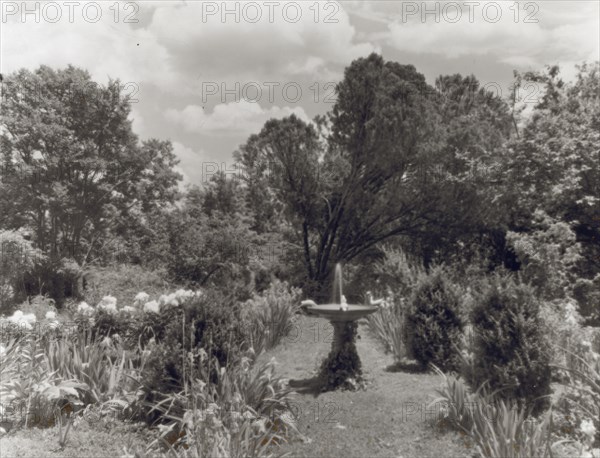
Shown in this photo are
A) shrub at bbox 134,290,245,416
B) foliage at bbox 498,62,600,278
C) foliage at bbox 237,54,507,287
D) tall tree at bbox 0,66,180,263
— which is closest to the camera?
shrub at bbox 134,290,245,416

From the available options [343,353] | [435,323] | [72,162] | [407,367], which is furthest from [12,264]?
[435,323]

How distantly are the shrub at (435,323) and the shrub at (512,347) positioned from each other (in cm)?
188

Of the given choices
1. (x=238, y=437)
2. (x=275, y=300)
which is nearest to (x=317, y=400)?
Result: (x=238, y=437)

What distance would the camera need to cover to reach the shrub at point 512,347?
544 centimetres

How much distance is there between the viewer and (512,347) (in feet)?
18.4

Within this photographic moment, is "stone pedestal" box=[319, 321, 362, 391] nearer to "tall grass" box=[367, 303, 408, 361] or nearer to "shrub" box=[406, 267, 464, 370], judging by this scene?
"shrub" box=[406, 267, 464, 370]

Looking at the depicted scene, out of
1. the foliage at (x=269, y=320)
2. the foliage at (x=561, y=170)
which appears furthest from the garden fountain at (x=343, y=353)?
the foliage at (x=561, y=170)

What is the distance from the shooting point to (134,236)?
2120 centimetres

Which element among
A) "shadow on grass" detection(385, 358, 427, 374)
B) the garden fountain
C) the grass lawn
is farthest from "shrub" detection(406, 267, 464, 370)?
the garden fountain

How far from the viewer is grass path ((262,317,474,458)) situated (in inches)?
195

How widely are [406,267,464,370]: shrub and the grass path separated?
40 centimetres

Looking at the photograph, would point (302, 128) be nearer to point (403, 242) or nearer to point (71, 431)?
point (403, 242)

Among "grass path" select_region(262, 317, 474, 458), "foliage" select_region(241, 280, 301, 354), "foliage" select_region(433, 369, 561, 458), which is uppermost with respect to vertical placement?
"foliage" select_region(241, 280, 301, 354)

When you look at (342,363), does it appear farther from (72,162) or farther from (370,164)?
(72,162)
